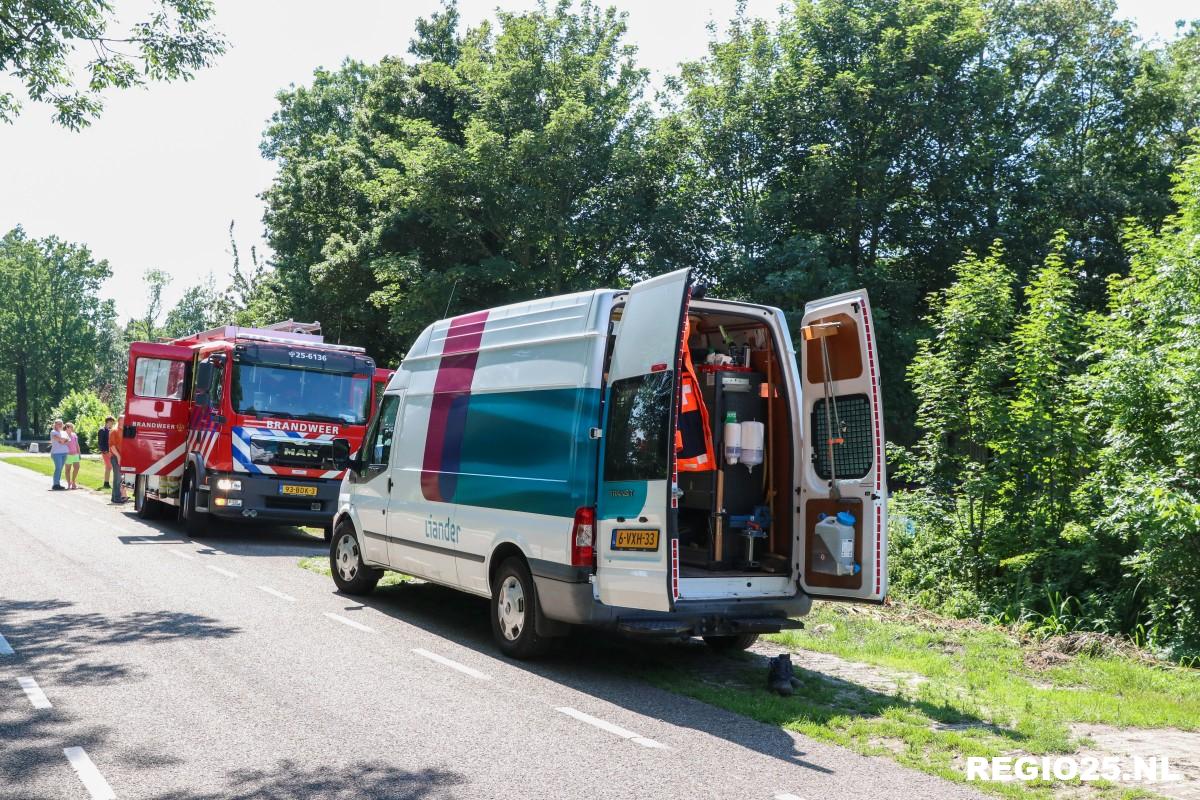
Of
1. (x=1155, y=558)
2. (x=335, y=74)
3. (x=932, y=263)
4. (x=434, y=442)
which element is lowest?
(x=1155, y=558)

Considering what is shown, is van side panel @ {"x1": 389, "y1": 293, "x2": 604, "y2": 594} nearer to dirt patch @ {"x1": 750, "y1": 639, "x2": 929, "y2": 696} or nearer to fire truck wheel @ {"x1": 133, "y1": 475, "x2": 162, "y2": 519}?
dirt patch @ {"x1": 750, "y1": 639, "x2": 929, "y2": 696}

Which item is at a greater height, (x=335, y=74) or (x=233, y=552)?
(x=335, y=74)

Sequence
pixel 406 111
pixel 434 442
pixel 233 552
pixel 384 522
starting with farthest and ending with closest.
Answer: pixel 406 111 → pixel 233 552 → pixel 384 522 → pixel 434 442

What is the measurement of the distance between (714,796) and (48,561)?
10796mm

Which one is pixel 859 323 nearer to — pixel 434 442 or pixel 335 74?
pixel 434 442

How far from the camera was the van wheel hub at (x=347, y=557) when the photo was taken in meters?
10.8

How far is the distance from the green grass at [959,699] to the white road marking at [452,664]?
127cm

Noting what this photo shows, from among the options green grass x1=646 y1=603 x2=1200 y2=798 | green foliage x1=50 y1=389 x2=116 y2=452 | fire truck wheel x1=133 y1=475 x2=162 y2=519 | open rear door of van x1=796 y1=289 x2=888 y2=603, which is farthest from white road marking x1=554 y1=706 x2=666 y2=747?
green foliage x1=50 y1=389 x2=116 y2=452

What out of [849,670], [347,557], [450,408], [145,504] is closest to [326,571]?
[347,557]

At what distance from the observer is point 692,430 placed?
7.53 metres

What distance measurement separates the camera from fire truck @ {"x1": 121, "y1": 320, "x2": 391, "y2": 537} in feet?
50.2

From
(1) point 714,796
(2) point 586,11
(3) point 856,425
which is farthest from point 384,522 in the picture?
(2) point 586,11

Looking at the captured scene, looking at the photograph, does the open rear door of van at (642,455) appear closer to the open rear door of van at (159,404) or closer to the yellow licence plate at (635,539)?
the yellow licence plate at (635,539)

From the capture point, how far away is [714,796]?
4875 mm
